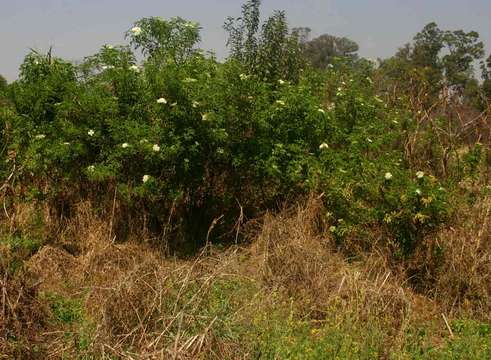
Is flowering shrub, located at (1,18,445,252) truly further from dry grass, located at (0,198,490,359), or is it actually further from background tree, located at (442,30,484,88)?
background tree, located at (442,30,484,88)

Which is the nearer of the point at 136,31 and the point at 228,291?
the point at 228,291

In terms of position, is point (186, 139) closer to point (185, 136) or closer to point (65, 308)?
point (185, 136)

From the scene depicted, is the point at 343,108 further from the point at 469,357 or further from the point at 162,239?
the point at 469,357

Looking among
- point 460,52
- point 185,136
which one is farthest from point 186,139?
point 460,52

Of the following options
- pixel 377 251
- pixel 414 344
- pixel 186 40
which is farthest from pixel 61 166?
pixel 414 344

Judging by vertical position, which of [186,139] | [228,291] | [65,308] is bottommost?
[65,308]

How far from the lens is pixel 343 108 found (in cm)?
743

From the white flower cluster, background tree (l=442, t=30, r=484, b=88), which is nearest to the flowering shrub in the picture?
the white flower cluster

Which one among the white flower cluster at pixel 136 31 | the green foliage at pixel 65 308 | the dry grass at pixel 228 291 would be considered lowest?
the green foliage at pixel 65 308

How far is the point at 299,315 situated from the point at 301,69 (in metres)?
5.09

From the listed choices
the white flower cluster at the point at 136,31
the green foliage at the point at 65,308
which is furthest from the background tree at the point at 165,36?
the green foliage at the point at 65,308

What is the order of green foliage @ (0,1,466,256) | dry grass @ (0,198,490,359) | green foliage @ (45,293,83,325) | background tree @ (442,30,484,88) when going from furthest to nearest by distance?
background tree @ (442,30,484,88)
green foliage @ (0,1,466,256)
green foliage @ (45,293,83,325)
dry grass @ (0,198,490,359)

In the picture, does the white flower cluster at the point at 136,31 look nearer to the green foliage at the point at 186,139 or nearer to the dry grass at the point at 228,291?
the green foliage at the point at 186,139

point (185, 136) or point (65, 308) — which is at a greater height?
point (185, 136)
